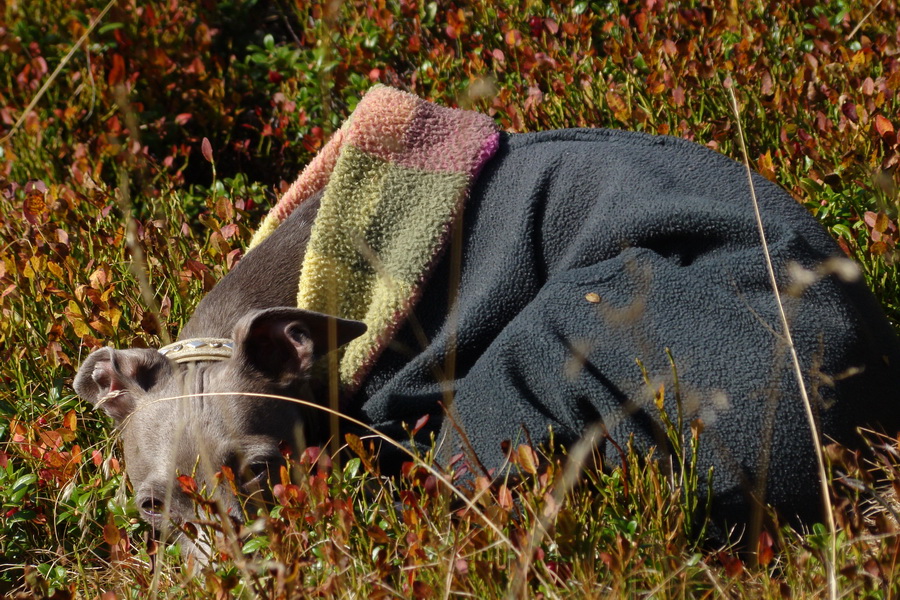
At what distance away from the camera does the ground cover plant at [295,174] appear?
220 cm

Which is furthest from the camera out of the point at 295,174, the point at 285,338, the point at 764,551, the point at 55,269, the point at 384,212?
the point at 295,174

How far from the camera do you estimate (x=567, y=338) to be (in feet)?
8.89

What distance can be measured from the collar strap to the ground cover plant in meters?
0.35

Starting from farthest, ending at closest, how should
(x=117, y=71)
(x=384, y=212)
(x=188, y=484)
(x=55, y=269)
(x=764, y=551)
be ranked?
1. (x=117, y=71)
2. (x=55, y=269)
3. (x=384, y=212)
4. (x=188, y=484)
5. (x=764, y=551)

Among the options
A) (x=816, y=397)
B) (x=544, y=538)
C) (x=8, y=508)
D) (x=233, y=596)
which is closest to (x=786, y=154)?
(x=816, y=397)

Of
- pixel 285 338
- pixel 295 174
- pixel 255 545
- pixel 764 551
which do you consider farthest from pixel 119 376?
pixel 295 174

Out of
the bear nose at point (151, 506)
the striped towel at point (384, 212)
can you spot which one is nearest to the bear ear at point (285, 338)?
the striped towel at point (384, 212)

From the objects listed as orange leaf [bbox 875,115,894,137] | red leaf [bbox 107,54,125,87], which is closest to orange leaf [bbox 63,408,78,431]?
red leaf [bbox 107,54,125,87]

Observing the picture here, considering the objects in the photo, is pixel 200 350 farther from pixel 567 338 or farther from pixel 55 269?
pixel 567 338

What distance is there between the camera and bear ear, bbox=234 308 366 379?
2.88 meters

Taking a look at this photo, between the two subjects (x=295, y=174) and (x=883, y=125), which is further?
(x=295, y=174)

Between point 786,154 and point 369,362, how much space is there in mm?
1977

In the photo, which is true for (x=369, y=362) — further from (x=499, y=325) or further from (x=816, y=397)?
(x=816, y=397)

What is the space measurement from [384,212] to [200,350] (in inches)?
28.2
